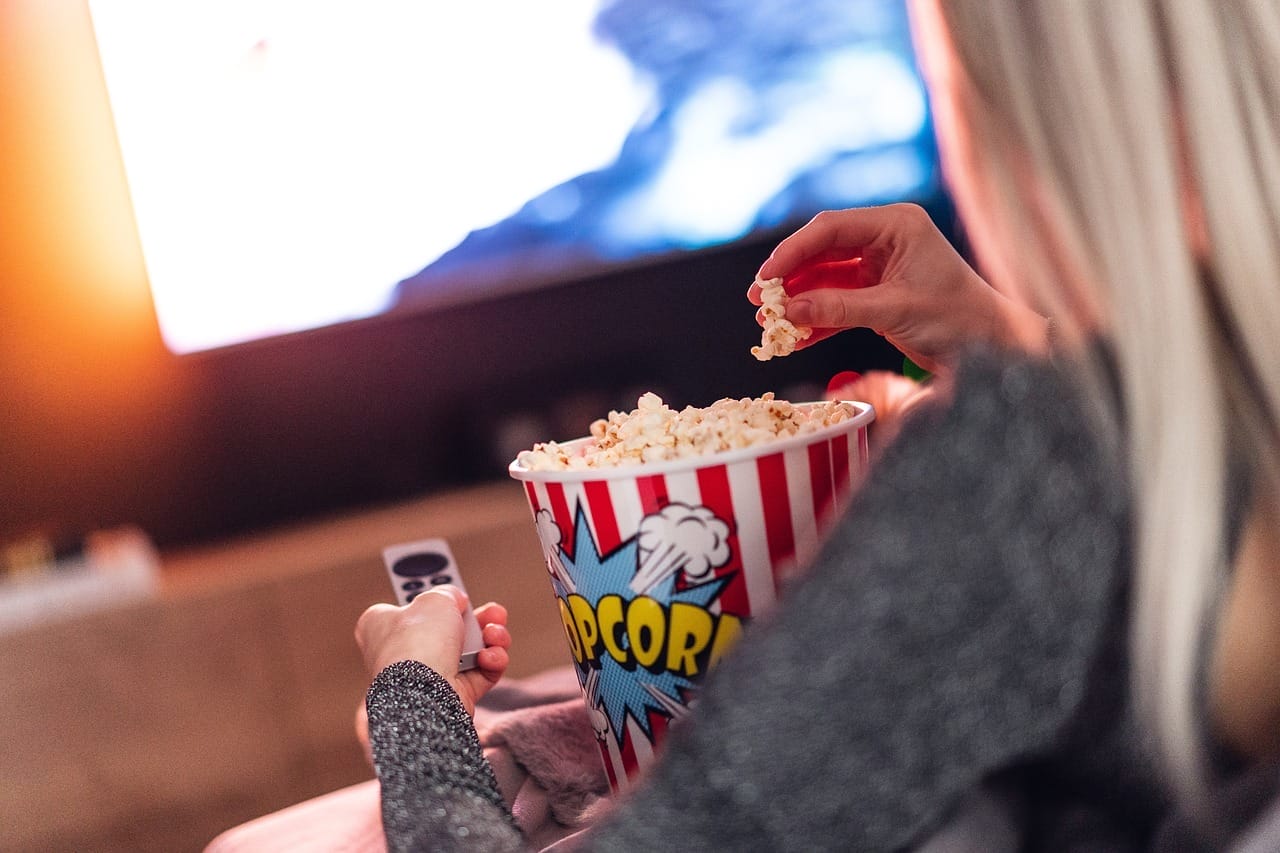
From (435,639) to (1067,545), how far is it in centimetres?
33

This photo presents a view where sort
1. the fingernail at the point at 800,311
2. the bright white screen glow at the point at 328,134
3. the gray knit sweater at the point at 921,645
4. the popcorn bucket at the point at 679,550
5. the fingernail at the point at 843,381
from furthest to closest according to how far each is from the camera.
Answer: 1. the bright white screen glow at the point at 328,134
2. the fingernail at the point at 843,381
3. the fingernail at the point at 800,311
4. the popcorn bucket at the point at 679,550
5. the gray knit sweater at the point at 921,645

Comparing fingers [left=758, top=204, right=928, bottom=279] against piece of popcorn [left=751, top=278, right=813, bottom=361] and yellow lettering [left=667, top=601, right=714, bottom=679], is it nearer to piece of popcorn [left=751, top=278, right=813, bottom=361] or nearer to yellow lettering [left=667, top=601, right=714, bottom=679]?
piece of popcorn [left=751, top=278, right=813, bottom=361]

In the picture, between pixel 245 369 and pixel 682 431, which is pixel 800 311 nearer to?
pixel 682 431

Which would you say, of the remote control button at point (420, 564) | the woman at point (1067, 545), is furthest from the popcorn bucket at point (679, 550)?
the remote control button at point (420, 564)

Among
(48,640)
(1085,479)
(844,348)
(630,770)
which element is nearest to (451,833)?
(630,770)

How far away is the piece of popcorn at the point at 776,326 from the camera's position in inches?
24.3

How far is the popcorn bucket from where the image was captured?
0.51m

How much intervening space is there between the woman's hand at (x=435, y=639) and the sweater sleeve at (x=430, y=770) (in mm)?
34

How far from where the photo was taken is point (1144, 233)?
1.34ft

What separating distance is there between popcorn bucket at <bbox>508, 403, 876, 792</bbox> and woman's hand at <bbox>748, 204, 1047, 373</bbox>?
0.15m

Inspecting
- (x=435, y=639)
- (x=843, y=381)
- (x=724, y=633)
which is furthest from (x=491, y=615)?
(x=843, y=381)

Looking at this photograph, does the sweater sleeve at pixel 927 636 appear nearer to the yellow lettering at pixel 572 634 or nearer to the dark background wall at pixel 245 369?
the yellow lettering at pixel 572 634

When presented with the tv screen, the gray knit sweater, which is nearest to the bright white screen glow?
the tv screen

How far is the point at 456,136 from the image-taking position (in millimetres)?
1753
